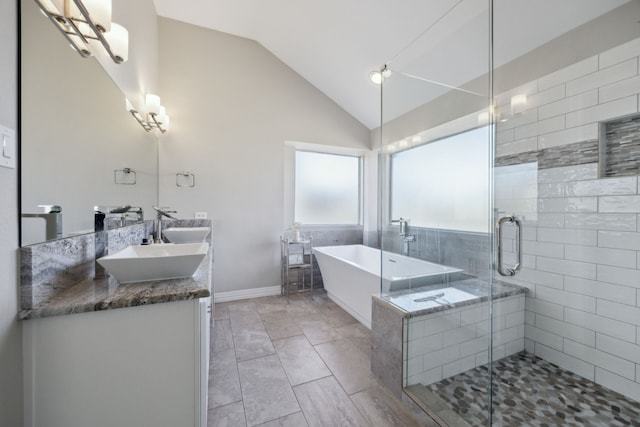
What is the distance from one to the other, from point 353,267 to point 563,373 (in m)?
1.76

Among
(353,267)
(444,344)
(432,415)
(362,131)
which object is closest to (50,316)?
(432,415)

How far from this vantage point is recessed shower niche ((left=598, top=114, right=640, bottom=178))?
60.6 inches

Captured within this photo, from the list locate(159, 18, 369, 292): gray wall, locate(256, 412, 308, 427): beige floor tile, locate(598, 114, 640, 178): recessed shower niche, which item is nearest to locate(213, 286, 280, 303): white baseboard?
locate(159, 18, 369, 292): gray wall

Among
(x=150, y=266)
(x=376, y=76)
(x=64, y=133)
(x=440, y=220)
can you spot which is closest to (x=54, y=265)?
(x=150, y=266)

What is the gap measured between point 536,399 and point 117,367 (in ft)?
7.83

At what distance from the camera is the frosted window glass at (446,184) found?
6.90ft

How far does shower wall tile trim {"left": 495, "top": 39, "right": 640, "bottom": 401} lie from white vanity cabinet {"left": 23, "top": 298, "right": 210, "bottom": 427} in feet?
7.94

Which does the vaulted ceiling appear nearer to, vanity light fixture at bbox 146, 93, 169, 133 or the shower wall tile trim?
the shower wall tile trim

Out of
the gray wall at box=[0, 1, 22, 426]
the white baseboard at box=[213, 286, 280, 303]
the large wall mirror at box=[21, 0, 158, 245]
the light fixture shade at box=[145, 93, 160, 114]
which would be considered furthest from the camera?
the white baseboard at box=[213, 286, 280, 303]

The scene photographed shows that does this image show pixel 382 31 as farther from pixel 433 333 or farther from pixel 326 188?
pixel 433 333

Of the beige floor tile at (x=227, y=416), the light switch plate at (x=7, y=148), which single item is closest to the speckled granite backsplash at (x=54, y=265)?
the light switch plate at (x=7, y=148)

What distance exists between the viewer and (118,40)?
1455 millimetres

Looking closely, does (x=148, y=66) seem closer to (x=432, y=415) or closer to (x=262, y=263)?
(x=262, y=263)

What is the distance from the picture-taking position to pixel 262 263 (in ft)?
11.3
